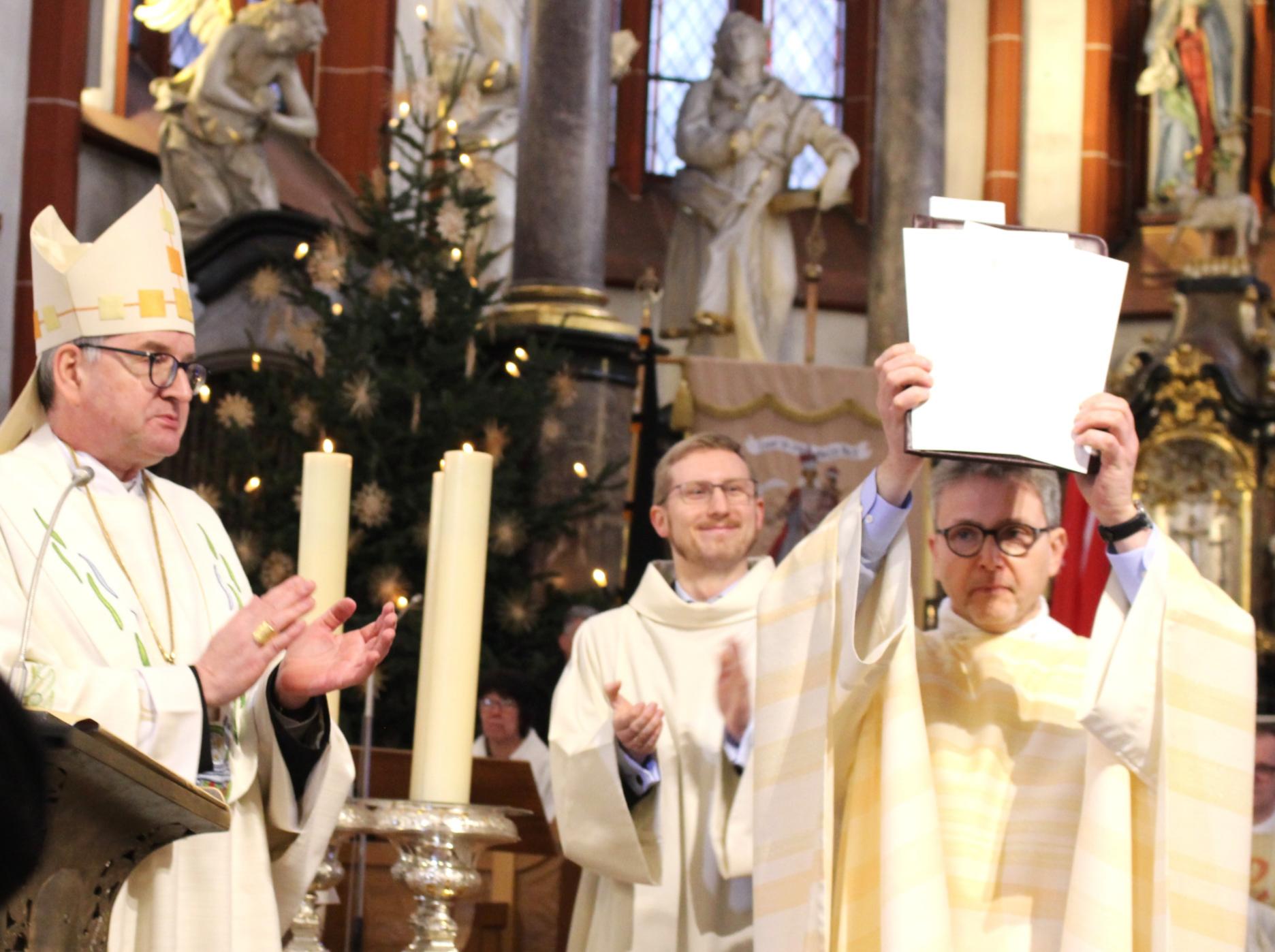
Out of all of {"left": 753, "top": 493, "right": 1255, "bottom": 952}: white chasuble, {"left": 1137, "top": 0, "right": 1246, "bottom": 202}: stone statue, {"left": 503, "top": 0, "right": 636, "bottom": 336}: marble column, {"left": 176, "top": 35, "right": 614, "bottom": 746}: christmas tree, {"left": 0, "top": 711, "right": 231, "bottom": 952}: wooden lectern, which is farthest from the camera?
{"left": 1137, "top": 0, "right": 1246, "bottom": 202}: stone statue

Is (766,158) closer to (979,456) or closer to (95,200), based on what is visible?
(95,200)

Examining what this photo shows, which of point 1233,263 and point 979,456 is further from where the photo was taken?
point 1233,263

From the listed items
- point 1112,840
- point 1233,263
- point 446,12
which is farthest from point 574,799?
point 1233,263

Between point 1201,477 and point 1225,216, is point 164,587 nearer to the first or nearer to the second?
point 1201,477

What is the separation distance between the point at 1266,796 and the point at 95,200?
6652mm

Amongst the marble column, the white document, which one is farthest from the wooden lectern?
the marble column

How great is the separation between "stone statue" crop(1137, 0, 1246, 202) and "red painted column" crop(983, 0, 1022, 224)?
91 cm

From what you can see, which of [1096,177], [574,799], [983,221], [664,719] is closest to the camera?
[983,221]

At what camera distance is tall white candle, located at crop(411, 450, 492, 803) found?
10.3ft

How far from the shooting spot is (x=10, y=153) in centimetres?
858

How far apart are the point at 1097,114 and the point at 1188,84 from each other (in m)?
0.67

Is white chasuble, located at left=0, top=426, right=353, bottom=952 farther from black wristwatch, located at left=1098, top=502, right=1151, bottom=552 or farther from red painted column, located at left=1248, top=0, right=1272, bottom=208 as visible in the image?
red painted column, located at left=1248, top=0, right=1272, bottom=208

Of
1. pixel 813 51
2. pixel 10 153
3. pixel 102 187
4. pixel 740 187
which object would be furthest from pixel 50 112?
pixel 813 51

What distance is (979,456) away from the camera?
2895 mm
